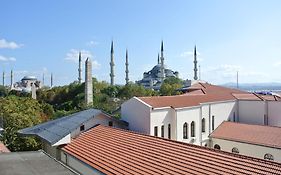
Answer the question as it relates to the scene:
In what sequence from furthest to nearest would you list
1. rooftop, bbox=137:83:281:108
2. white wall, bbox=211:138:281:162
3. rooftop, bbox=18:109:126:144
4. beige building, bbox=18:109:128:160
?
rooftop, bbox=137:83:281:108 → white wall, bbox=211:138:281:162 → rooftop, bbox=18:109:126:144 → beige building, bbox=18:109:128:160

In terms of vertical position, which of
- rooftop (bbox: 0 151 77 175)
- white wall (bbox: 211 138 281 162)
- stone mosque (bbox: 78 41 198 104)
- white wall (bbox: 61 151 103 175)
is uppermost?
stone mosque (bbox: 78 41 198 104)

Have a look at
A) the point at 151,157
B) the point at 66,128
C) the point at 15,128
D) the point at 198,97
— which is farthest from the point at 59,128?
the point at 198,97

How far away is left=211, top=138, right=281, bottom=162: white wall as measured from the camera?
21141 mm

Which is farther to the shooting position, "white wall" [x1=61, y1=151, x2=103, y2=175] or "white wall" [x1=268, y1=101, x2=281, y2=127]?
"white wall" [x1=268, y1=101, x2=281, y2=127]

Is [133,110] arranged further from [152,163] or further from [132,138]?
[152,163]

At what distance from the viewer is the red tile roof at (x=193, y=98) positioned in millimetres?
22195

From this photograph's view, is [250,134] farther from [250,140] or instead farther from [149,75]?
[149,75]

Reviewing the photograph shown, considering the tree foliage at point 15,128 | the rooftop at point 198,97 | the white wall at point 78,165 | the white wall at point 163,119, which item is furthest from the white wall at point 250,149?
the tree foliage at point 15,128

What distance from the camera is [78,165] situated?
1652cm

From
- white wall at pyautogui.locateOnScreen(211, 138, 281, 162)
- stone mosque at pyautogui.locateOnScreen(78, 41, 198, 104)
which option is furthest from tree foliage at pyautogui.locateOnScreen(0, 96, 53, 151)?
stone mosque at pyautogui.locateOnScreen(78, 41, 198, 104)

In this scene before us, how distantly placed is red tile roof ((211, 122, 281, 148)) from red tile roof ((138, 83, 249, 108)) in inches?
112

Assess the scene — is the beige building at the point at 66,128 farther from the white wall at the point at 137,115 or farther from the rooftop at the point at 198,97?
the rooftop at the point at 198,97

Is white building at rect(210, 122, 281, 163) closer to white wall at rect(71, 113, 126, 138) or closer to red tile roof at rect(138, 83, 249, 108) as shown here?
red tile roof at rect(138, 83, 249, 108)

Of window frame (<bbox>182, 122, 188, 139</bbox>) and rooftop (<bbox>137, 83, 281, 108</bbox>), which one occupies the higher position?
rooftop (<bbox>137, 83, 281, 108</bbox>)
